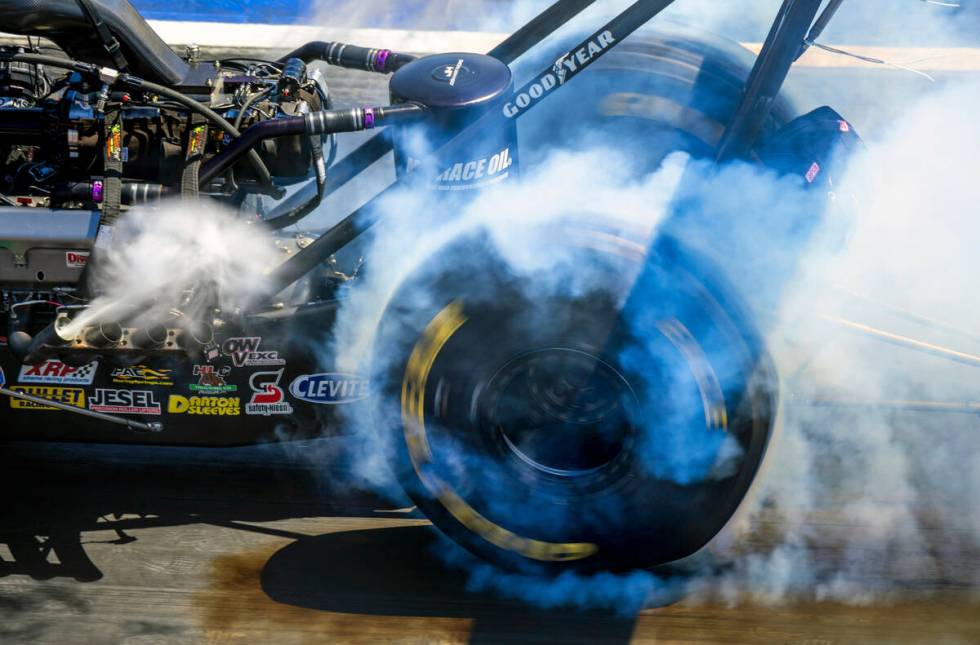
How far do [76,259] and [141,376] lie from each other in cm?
39

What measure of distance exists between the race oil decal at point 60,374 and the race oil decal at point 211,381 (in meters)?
0.31

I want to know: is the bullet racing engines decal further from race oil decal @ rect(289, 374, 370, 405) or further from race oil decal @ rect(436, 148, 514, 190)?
race oil decal @ rect(436, 148, 514, 190)


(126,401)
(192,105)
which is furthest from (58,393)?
(192,105)

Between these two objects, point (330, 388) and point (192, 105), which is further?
point (330, 388)

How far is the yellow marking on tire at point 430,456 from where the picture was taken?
8.43 ft

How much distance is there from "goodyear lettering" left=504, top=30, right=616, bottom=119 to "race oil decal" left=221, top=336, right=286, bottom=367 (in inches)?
37.7

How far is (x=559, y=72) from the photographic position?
273 centimetres

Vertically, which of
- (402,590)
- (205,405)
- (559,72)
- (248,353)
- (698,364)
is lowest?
(402,590)

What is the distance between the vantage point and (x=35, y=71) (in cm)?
338

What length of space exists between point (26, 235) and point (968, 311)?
3288 mm

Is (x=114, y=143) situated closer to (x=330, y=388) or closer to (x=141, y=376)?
(x=141, y=376)

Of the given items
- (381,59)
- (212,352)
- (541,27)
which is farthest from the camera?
(381,59)

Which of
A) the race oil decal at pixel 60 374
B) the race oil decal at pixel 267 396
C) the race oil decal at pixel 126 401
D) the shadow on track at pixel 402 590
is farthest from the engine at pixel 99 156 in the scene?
the shadow on track at pixel 402 590

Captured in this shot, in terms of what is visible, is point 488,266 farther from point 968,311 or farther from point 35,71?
point 968,311
